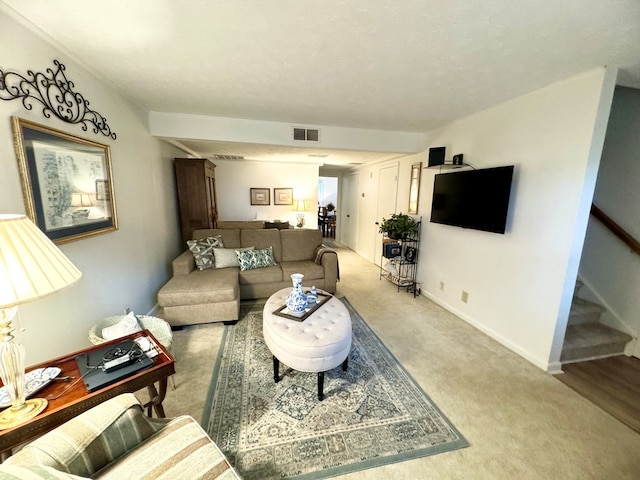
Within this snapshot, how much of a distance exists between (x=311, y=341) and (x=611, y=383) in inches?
95.0

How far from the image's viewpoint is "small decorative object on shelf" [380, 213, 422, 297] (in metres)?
3.68

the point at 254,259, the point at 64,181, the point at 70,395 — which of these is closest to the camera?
the point at 70,395

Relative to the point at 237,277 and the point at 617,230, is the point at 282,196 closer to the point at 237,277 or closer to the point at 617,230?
the point at 237,277

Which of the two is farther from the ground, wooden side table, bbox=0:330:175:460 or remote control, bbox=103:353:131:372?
remote control, bbox=103:353:131:372

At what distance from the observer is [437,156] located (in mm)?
3061

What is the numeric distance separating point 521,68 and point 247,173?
4.98 m

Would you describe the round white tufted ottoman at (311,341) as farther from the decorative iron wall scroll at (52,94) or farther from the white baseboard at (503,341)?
the decorative iron wall scroll at (52,94)

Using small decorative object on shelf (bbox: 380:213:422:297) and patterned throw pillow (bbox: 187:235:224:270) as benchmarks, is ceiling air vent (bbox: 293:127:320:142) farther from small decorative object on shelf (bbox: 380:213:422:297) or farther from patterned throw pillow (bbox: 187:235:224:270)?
patterned throw pillow (bbox: 187:235:224:270)

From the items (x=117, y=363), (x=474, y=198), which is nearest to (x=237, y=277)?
(x=117, y=363)

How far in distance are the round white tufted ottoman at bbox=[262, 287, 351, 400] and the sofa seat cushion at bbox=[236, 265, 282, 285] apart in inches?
49.2

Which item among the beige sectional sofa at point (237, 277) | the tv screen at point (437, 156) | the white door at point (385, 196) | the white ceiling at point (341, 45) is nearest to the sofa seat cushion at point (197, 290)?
the beige sectional sofa at point (237, 277)

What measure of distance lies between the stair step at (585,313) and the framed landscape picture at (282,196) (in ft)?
16.4

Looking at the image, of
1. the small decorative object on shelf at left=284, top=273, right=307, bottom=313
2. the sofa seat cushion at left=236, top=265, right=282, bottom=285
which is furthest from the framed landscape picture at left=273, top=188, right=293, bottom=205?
the small decorative object on shelf at left=284, top=273, right=307, bottom=313

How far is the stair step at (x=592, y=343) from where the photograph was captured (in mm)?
2260
